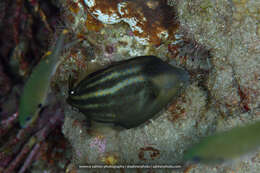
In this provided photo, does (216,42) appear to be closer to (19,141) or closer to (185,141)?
(185,141)

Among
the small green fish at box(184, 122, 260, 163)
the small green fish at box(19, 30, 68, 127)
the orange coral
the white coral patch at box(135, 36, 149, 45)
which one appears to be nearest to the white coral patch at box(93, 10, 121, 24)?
the orange coral

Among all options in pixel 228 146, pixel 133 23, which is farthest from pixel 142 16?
pixel 228 146

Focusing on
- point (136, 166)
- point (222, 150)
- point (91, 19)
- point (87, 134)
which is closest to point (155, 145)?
point (136, 166)

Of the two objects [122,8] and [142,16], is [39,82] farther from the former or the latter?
[142,16]

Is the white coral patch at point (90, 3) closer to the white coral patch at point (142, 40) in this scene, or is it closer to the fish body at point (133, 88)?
the white coral patch at point (142, 40)

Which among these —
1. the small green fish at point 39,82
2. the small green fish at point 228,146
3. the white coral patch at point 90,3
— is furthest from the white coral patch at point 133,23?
the small green fish at point 228,146

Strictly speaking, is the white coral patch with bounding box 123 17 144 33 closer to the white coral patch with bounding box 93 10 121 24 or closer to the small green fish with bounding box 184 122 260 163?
the white coral patch with bounding box 93 10 121 24
